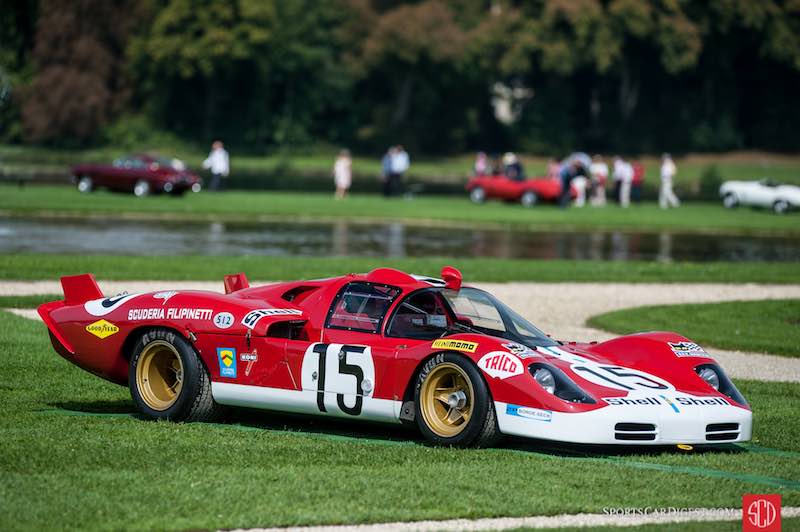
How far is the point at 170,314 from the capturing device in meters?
11.3

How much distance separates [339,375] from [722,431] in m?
2.77

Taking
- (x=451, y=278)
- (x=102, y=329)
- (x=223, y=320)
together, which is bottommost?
(x=102, y=329)

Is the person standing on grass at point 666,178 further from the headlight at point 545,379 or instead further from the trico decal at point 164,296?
the headlight at point 545,379

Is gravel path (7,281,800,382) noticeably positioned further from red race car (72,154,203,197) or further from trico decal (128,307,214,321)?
red race car (72,154,203,197)

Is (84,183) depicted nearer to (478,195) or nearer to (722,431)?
(478,195)

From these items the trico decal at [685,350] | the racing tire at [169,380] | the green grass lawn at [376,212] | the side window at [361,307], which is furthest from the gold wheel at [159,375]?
the green grass lawn at [376,212]

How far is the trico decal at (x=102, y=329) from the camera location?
11.5 m

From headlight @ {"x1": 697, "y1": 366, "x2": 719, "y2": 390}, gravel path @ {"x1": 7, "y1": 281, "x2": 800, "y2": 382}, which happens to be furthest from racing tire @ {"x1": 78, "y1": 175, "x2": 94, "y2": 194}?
headlight @ {"x1": 697, "y1": 366, "x2": 719, "y2": 390}

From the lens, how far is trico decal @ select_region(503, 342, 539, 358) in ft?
33.5

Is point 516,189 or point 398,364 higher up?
point 398,364

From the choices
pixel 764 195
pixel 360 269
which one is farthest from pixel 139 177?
pixel 360 269

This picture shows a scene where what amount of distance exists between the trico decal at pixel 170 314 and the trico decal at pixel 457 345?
1884mm

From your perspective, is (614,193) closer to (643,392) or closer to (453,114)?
(453,114)

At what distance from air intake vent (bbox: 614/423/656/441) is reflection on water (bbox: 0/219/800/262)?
18.2 meters
